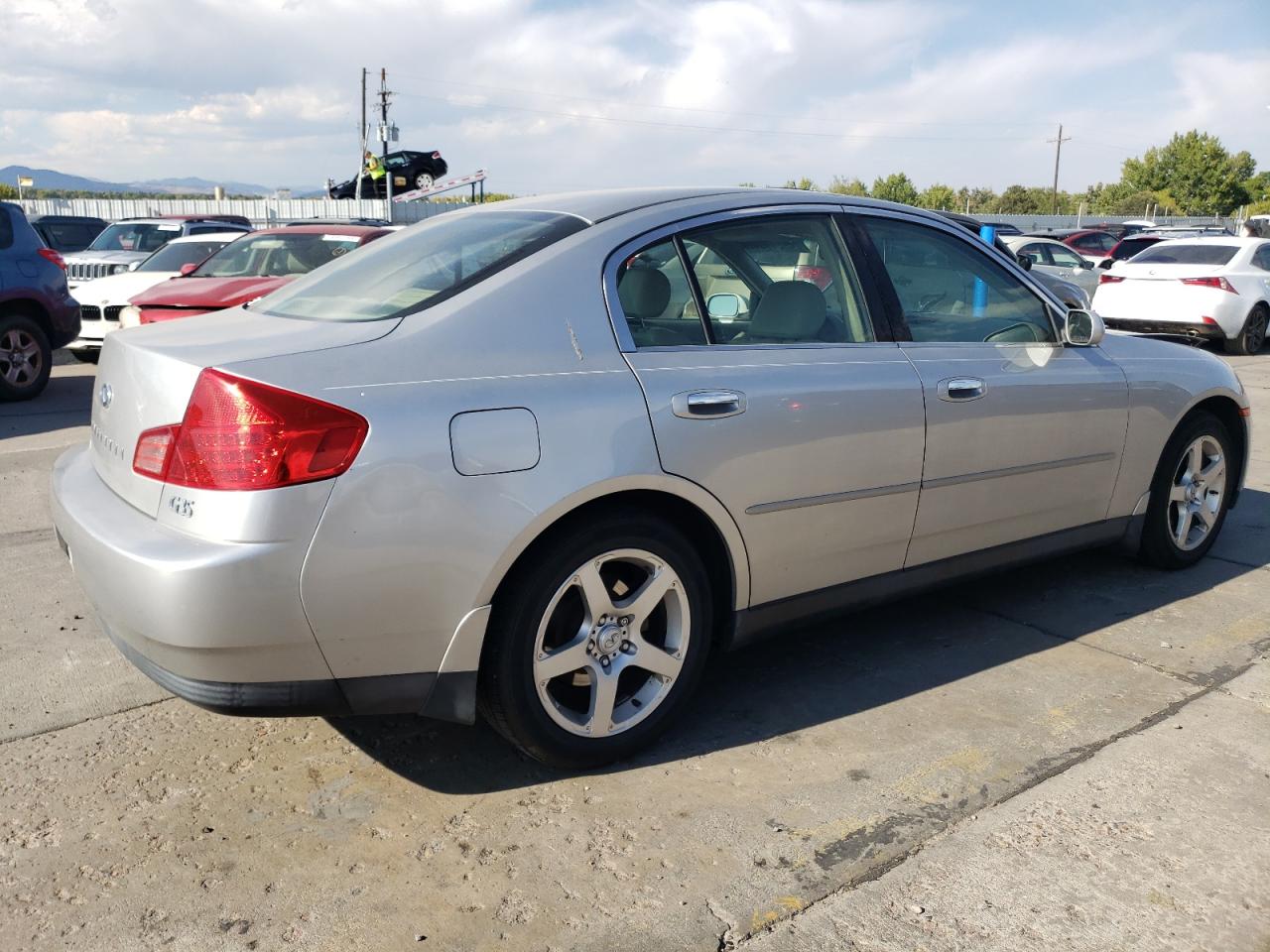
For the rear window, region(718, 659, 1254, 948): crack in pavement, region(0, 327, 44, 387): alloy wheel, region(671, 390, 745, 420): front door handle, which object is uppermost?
the rear window

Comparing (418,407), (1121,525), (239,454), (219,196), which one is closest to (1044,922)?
(418,407)

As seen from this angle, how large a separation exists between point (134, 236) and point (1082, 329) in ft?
48.3

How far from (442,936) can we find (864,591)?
6.07 ft

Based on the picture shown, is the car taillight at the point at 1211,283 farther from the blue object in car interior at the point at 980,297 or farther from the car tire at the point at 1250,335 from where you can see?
the blue object in car interior at the point at 980,297

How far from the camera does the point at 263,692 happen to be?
2.68m

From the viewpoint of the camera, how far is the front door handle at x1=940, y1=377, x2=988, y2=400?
3.77 metres

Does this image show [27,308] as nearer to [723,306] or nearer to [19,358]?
[19,358]

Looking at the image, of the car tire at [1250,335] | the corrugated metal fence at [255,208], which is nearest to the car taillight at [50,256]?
the car tire at [1250,335]

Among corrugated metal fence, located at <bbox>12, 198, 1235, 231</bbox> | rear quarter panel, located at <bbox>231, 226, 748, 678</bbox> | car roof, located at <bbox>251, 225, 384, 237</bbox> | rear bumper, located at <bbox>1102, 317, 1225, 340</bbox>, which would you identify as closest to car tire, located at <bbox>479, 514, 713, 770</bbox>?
rear quarter panel, located at <bbox>231, 226, 748, 678</bbox>

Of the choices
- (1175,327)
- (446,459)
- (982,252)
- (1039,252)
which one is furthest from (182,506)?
(1039,252)

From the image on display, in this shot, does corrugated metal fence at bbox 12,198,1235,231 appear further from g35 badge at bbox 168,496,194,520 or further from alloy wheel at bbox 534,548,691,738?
g35 badge at bbox 168,496,194,520

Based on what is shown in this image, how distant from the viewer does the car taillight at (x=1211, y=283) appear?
14070mm

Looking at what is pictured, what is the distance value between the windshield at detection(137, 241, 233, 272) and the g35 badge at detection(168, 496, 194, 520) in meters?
9.72

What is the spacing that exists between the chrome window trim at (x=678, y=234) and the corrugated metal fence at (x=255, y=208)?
29357mm
